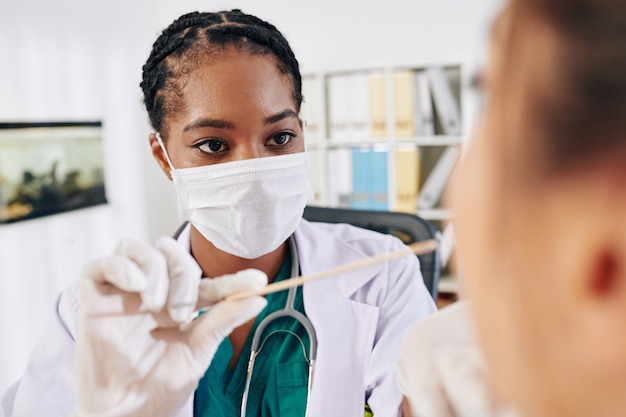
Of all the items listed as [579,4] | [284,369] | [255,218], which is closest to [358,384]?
[284,369]

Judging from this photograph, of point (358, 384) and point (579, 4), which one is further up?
point (579, 4)

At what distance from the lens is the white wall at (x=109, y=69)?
235 centimetres

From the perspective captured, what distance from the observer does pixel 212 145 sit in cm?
90

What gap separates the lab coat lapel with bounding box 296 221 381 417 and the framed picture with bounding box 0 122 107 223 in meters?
1.73

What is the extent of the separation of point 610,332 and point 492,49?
14 cm

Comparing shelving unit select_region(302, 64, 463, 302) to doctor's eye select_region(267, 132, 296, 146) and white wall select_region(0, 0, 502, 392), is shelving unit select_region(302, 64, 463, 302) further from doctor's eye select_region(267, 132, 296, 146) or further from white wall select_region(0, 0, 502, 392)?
doctor's eye select_region(267, 132, 296, 146)

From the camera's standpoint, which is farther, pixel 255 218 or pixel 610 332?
pixel 255 218

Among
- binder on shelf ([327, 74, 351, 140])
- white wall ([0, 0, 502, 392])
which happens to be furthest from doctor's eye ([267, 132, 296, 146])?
binder on shelf ([327, 74, 351, 140])

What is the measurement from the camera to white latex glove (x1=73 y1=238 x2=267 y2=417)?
26.3 inches

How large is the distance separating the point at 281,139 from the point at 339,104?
6.64 ft

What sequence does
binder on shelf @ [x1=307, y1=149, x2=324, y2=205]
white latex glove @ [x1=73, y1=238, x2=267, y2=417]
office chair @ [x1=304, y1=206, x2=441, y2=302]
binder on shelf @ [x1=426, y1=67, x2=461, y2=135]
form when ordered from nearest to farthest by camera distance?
white latex glove @ [x1=73, y1=238, x2=267, y2=417] < office chair @ [x1=304, y1=206, x2=441, y2=302] < binder on shelf @ [x1=426, y1=67, x2=461, y2=135] < binder on shelf @ [x1=307, y1=149, x2=324, y2=205]

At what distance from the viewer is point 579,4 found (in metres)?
0.26

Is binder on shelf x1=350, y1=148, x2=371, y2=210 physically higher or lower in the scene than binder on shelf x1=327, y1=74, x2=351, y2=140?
lower

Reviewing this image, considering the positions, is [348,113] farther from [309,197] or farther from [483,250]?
[483,250]
